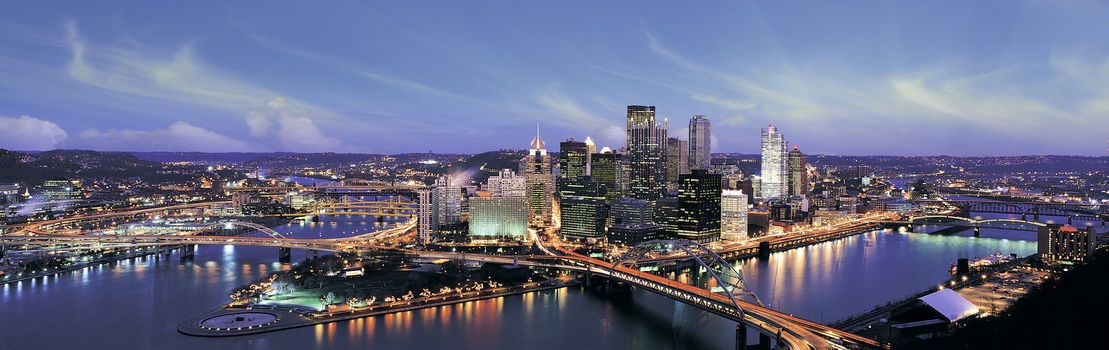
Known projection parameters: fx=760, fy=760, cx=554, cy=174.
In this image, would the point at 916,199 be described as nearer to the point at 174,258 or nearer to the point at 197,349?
the point at 174,258

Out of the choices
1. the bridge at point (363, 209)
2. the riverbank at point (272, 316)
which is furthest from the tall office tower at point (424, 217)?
the bridge at point (363, 209)

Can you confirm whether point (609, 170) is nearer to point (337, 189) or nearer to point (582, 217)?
point (582, 217)

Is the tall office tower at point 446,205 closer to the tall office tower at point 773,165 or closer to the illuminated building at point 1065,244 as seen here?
the illuminated building at point 1065,244

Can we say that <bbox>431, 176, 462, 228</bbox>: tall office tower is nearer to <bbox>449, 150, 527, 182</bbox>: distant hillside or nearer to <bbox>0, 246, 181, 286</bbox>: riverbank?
<bbox>0, 246, 181, 286</bbox>: riverbank

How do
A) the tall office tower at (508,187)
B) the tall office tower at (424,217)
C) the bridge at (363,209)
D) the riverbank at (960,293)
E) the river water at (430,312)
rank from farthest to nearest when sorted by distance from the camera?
the bridge at (363,209) → the tall office tower at (508,187) → the tall office tower at (424,217) → the river water at (430,312) → the riverbank at (960,293)

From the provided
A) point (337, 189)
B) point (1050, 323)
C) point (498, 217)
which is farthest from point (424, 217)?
point (337, 189)

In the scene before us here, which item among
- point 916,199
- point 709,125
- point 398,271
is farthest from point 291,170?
point 398,271
